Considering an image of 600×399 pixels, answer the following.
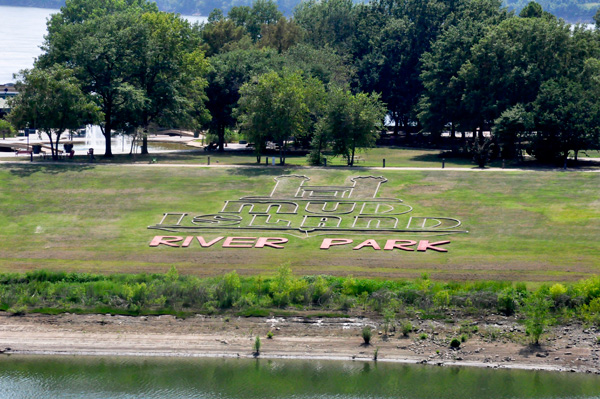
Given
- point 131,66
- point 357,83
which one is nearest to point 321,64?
point 357,83

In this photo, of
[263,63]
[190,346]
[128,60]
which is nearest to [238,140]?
[263,63]

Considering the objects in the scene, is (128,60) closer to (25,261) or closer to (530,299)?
(25,261)

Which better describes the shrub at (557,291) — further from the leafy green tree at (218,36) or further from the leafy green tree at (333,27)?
the leafy green tree at (218,36)

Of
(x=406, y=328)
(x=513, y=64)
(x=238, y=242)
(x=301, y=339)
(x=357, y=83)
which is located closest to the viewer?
(x=301, y=339)

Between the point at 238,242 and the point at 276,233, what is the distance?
130 inches

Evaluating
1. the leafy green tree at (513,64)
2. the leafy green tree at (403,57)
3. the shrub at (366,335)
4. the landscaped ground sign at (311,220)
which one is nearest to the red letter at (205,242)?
the landscaped ground sign at (311,220)

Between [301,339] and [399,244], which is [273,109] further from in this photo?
[301,339]

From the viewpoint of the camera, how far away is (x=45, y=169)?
71812 millimetres

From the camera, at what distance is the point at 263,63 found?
326 ft

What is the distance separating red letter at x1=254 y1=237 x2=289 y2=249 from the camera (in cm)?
5375

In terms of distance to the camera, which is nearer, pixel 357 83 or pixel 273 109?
pixel 273 109

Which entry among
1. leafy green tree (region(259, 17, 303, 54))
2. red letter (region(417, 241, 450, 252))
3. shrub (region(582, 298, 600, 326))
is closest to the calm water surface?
shrub (region(582, 298, 600, 326))

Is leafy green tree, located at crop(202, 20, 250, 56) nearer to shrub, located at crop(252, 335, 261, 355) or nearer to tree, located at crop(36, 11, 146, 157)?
tree, located at crop(36, 11, 146, 157)

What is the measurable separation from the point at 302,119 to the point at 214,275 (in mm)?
32140
